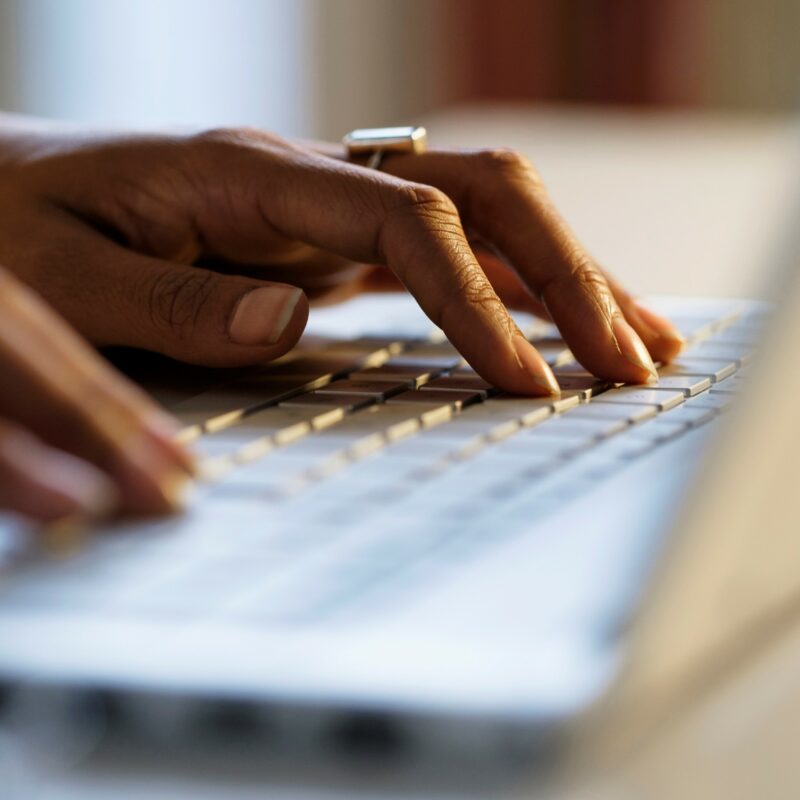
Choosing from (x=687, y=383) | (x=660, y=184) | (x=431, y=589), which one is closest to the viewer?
(x=431, y=589)

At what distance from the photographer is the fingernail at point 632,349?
68 centimetres

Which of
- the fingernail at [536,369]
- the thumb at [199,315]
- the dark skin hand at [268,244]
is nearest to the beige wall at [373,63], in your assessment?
the dark skin hand at [268,244]

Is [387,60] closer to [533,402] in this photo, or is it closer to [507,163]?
[507,163]

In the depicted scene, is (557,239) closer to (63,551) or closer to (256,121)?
(63,551)

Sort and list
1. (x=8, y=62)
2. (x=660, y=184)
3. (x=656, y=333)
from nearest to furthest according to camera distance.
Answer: (x=656, y=333) → (x=660, y=184) → (x=8, y=62)

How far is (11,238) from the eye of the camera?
31.7 inches

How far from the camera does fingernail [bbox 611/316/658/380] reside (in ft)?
2.23

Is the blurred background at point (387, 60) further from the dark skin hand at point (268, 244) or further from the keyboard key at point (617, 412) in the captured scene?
the keyboard key at point (617, 412)

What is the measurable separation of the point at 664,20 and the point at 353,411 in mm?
2580

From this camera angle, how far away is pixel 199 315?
2.33 ft

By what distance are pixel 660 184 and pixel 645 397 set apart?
0.90 metres

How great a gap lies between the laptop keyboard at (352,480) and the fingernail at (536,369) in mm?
13

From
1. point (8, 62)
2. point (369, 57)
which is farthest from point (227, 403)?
point (369, 57)

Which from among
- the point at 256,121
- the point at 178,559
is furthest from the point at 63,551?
the point at 256,121
